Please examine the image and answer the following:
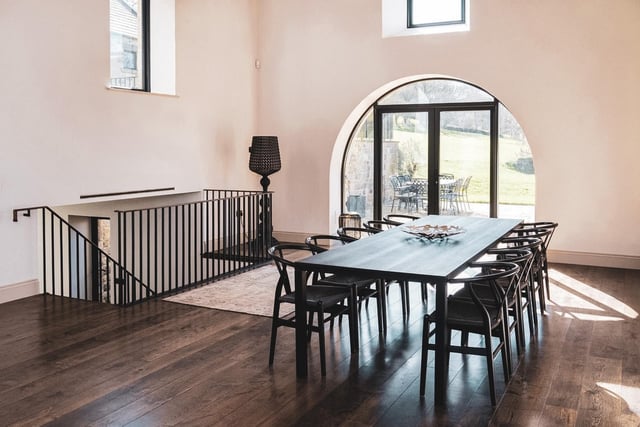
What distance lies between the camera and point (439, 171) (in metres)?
9.16

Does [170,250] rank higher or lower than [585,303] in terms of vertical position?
higher

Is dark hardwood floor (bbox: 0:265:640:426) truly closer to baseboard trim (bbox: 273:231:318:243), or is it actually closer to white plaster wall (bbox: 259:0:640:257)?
white plaster wall (bbox: 259:0:640:257)

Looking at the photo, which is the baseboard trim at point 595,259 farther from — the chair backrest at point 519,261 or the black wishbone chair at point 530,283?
the chair backrest at point 519,261

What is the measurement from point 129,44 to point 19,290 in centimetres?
312

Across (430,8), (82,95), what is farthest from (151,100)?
(430,8)

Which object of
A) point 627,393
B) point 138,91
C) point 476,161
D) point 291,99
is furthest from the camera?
point 291,99

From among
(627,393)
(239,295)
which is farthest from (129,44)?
(627,393)

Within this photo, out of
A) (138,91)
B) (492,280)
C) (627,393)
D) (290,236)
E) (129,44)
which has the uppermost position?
(129,44)

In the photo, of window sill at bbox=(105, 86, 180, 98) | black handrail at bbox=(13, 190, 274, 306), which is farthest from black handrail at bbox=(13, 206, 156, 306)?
window sill at bbox=(105, 86, 180, 98)

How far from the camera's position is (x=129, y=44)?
7.49 m

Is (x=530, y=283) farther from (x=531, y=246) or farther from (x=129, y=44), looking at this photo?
(x=129, y=44)

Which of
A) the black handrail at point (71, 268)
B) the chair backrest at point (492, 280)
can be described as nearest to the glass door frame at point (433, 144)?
the black handrail at point (71, 268)

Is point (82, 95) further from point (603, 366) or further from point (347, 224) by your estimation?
point (603, 366)

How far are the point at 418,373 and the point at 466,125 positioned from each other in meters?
5.52
